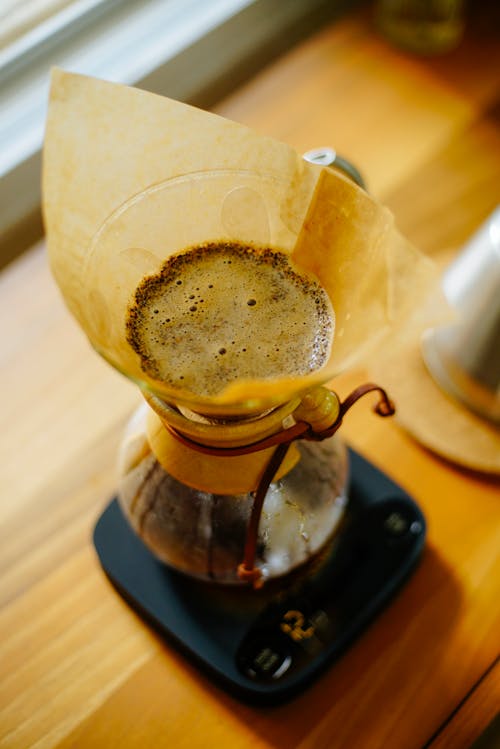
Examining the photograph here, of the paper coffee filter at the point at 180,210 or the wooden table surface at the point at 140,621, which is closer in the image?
the paper coffee filter at the point at 180,210

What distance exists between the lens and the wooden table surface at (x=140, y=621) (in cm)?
59

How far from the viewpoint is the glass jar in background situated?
1.00 m

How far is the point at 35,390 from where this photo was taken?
2.50ft

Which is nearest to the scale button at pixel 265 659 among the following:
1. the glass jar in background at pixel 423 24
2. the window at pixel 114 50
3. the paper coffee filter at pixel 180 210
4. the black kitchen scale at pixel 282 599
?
the black kitchen scale at pixel 282 599

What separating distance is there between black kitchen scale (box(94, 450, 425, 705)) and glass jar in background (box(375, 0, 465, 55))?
2.10 feet

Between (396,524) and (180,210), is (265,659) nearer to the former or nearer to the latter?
(396,524)

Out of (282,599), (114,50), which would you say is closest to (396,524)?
(282,599)

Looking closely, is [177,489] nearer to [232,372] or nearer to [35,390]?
[232,372]

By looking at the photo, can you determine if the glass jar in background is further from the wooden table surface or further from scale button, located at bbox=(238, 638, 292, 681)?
scale button, located at bbox=(238, 638, 292, 681)

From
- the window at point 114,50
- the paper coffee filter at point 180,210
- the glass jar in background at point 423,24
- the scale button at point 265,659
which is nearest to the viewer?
the paper coffee filter at point 180,210

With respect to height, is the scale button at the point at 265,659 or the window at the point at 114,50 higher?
the window at the point at 114,50

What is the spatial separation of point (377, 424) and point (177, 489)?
0.82ft

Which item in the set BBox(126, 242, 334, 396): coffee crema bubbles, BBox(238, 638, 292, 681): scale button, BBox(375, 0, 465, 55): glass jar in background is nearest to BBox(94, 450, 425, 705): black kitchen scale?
BBox(238, 638, 292, 681): scale button

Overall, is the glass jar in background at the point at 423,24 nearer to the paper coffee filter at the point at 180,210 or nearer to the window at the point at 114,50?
the window at the point at 114,50
